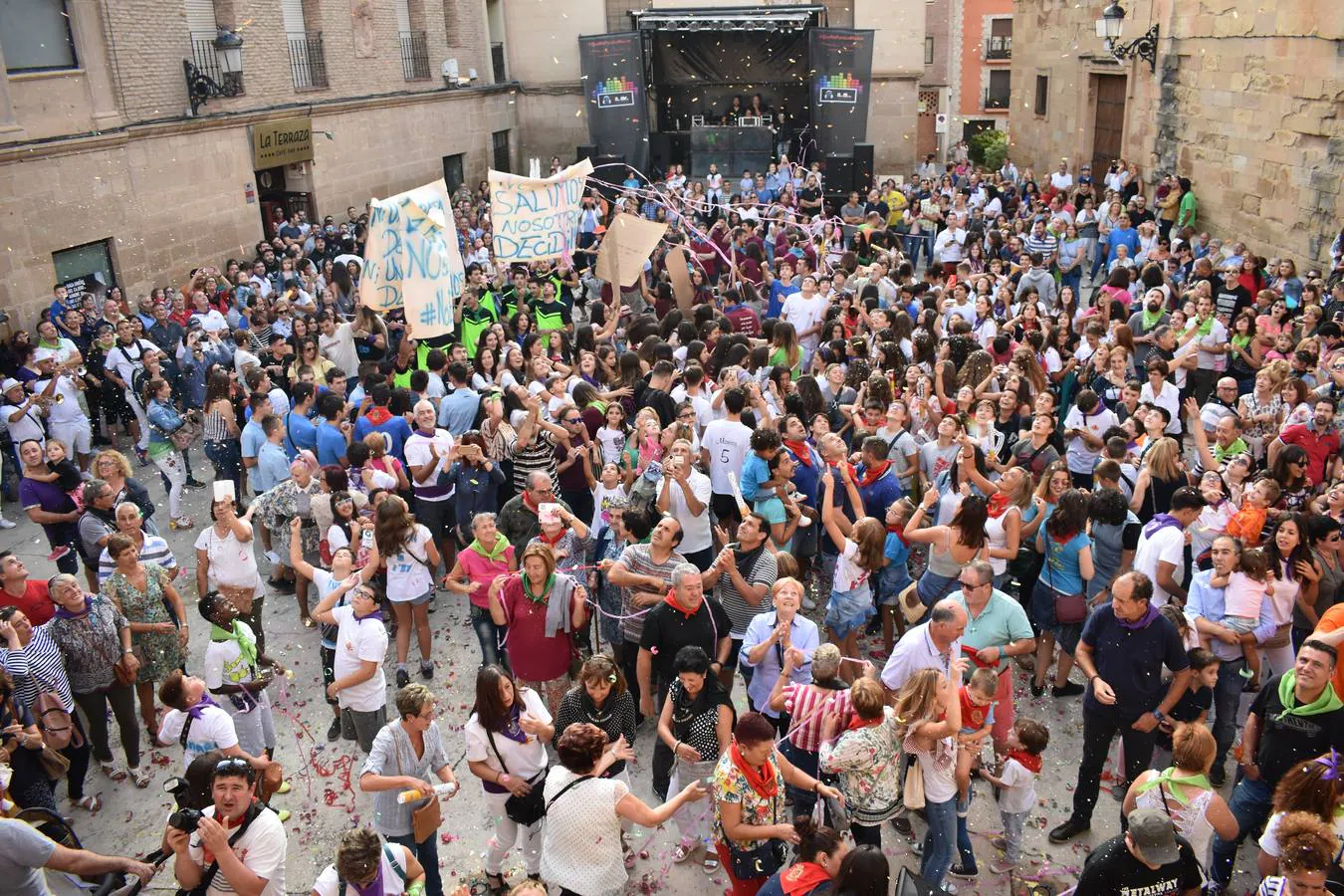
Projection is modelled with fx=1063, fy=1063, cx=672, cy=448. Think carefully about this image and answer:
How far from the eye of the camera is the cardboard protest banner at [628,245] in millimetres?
11062

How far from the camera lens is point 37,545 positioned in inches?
367

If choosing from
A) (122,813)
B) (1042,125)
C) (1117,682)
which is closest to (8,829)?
(122,813)

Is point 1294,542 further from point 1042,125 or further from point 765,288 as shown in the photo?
point 1042,125

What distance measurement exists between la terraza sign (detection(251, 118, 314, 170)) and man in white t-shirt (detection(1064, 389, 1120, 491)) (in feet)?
46.5

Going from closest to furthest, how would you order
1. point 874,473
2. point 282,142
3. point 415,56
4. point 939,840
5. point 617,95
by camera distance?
point 939,840 < point 874,473 < point 282,142 < point 415,56 < point 617,95

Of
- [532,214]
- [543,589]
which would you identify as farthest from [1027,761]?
[532,214]

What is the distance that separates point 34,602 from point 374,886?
3235 mm

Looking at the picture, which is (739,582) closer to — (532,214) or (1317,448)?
(1317,448)

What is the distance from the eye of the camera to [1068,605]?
6.16m

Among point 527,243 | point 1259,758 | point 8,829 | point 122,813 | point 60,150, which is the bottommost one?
point 122,813

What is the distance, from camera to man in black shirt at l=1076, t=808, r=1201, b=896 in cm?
393

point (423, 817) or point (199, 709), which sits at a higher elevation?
point (199, 709)

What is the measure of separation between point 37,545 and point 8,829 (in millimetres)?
5891

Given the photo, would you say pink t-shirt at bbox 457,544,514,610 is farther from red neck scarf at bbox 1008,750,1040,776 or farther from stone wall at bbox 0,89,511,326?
stone wall at bbox 0,89,511,326
